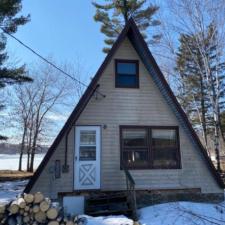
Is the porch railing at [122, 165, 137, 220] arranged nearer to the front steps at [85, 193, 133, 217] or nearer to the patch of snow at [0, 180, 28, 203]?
the front steps at [85, 193, 133, 217]

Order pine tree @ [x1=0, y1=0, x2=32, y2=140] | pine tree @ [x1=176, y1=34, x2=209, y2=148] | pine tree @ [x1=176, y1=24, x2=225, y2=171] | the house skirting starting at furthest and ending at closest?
1. pine tree @ [x1=176, y1=34, x2=209, y2=148]
2. pine tree @ [x1=176, y1=24, x2=225, y2=171]
3. pine tree @ [x1=0, y1=0, x2=32, y2=140]
4. the house skirting

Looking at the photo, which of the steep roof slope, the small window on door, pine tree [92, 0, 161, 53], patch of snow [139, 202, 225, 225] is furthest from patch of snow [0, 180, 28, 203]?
pine tree [92, 0, 161, 53]

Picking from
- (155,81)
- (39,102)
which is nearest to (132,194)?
(155,81)

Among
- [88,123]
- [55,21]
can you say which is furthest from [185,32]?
[88,123]

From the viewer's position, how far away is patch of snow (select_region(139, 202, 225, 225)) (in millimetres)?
6203

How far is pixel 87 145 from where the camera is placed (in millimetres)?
8445

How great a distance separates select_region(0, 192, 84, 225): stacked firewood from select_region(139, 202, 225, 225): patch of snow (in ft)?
6.66

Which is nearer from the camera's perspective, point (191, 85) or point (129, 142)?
point (129, 142)

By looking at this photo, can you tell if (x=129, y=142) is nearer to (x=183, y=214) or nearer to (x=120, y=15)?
(x=183, y=214)

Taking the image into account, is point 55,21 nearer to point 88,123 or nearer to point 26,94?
point 88,123

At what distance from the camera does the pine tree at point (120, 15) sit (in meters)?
20.0

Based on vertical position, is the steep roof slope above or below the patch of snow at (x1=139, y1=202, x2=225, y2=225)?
above

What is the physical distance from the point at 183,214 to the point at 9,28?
42.8ft

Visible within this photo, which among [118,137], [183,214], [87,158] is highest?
[118,137]
